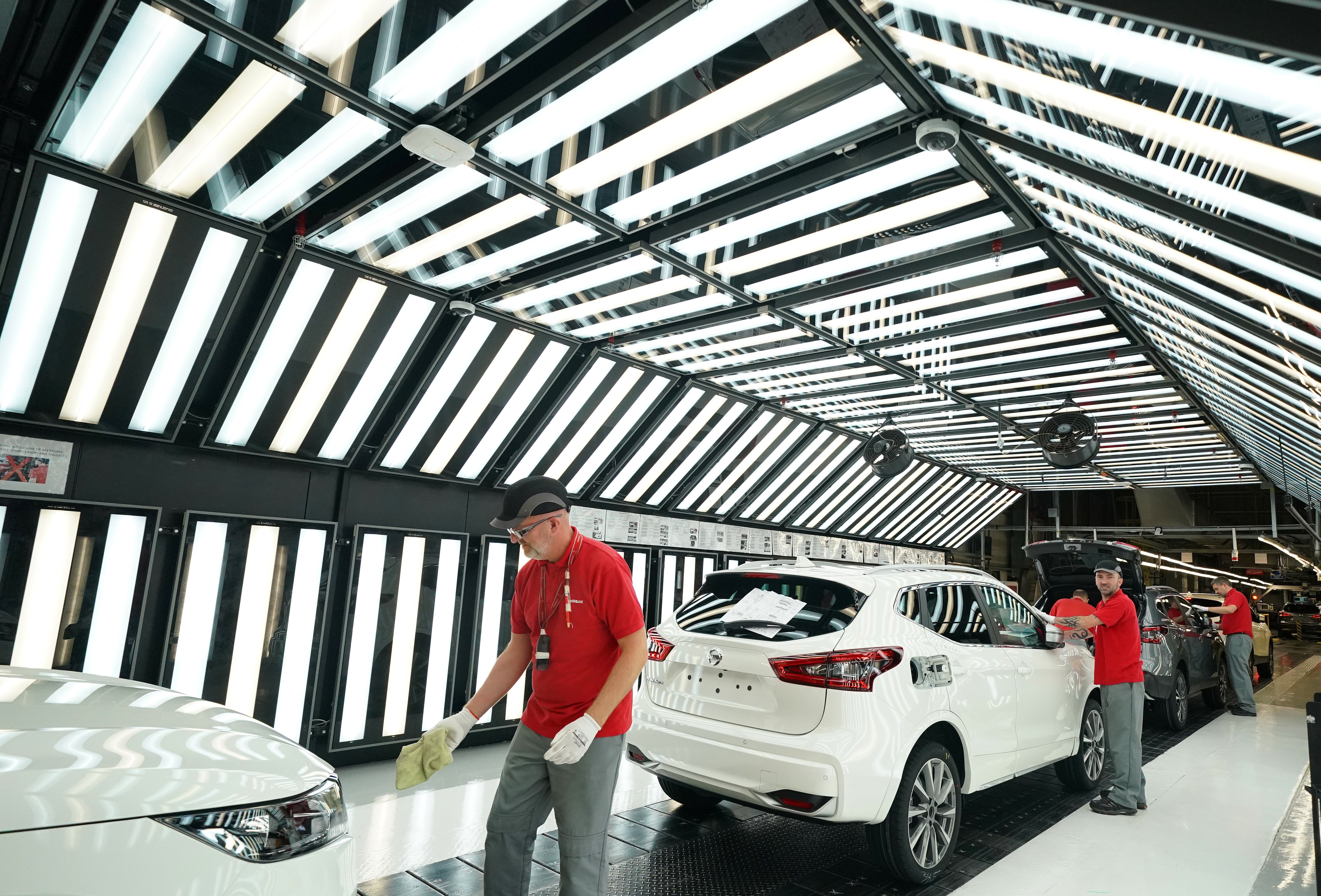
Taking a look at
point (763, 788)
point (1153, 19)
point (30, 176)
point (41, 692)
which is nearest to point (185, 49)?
point (30, 176)

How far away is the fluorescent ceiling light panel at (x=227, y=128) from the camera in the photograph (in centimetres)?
309

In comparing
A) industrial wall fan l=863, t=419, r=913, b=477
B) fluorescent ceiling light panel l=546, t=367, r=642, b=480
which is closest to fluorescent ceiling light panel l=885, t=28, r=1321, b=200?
fluorescent ceiling light panel l=546, t=367, r=642, b=480

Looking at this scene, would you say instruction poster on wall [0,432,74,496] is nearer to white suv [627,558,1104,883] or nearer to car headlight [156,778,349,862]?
white suv [627,558,1104,883]

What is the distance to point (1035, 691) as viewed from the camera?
14.9 feet

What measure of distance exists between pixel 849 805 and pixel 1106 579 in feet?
9.94

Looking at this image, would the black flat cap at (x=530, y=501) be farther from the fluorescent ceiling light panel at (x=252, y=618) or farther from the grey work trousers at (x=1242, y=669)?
the grey work trousers at (x=1242, y=669)

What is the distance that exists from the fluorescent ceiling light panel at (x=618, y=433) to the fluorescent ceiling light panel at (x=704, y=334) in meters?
0.73

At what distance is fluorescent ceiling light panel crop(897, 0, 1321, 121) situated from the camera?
72.7 inches

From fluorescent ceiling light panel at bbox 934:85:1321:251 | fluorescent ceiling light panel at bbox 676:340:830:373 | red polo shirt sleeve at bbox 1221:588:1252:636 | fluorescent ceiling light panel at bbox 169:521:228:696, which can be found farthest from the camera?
red polo shirt sleeve at bbox 1221:588:1252:636

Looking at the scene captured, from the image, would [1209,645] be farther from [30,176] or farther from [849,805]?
[30,176]

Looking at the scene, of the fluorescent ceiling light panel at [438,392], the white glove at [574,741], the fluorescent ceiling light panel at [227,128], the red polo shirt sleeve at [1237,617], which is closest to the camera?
the white glove at [574,741]

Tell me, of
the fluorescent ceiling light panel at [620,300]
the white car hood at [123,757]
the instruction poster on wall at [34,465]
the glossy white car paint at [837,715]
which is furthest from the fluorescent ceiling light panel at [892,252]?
the instruction poster on wall at [34,465]

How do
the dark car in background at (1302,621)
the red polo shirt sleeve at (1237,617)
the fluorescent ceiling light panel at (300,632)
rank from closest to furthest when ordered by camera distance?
1. the fluorescent ceiling light panel at (300,632)
2. the red polo shirt sleeve at (1237,617)
3. the dark car in background at (1302,621)

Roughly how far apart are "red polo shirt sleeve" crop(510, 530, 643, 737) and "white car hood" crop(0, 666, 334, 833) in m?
0.73
